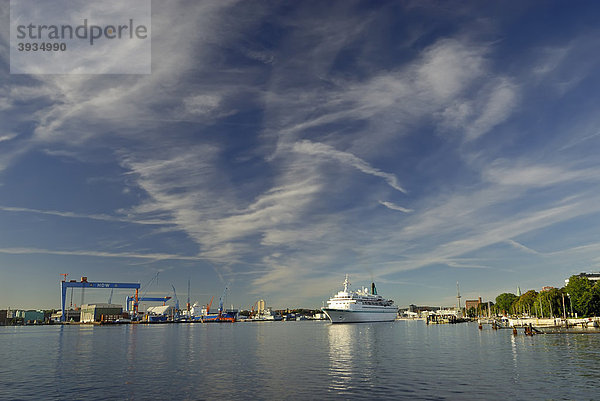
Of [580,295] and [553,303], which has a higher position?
[580,295]

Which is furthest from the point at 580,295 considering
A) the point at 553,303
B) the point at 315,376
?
the point at 315,376

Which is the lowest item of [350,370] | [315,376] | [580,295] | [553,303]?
[350,370]

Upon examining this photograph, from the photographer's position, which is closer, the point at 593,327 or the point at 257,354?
the point at 257,354

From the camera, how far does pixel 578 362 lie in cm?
4819

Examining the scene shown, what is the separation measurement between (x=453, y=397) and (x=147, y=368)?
37.1m

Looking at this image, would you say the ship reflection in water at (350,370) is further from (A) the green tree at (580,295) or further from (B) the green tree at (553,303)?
(B) the green tree at (553,303)

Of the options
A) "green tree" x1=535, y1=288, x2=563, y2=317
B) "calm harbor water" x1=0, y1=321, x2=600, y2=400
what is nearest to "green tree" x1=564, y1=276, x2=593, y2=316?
"green tree" x1=535, y1=288, x2=563, y2=317

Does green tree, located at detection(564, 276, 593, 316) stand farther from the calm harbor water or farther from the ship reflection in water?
the ship reflection in water

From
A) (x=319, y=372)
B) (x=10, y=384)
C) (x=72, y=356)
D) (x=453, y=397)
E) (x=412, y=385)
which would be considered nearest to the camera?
(x=453, y=397)

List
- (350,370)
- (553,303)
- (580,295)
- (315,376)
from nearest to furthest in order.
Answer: (315,376) → (350,370) → (580,295) → (553,303)

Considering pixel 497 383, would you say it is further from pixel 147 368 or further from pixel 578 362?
pixel 147 368

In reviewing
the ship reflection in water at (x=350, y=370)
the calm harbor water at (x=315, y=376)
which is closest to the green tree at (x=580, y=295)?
the calm harbor water at (x=315, y=376)

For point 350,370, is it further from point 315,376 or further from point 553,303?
point 553,303

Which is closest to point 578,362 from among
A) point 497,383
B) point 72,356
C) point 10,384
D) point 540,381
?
point 540,381
